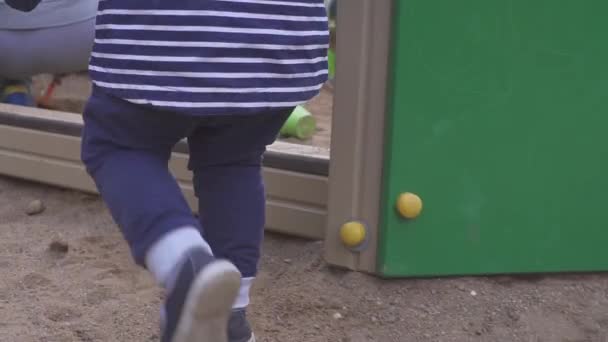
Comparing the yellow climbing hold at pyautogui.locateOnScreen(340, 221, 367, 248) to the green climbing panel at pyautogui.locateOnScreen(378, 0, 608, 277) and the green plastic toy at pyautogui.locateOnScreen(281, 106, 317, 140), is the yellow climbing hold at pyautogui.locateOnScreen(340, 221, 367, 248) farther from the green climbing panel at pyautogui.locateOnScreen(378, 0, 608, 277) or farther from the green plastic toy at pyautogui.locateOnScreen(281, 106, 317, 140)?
the green plastic toy at pyautogui.locateOnScreen(281, 106, 317, 140)

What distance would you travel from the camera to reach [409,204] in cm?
163

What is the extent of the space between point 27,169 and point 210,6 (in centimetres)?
133

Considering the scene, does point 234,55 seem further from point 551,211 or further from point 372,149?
point 551,211

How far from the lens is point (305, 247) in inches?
74.2

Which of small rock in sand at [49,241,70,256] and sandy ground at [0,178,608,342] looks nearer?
sandy ground at [0,178,608,342]

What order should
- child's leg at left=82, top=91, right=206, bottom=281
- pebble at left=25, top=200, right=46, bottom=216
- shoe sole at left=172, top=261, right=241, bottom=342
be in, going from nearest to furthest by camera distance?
shoe sole at left=172, top=261, right=241, bottom=342
child's leg at left=82, top=91, right=206, bottom=281
pebble at left=25, top=200, right=46, bottom=216

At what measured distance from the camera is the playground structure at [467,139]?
161 cm

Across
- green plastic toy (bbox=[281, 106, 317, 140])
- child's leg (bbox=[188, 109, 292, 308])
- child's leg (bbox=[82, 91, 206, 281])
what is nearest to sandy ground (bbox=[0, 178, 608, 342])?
child's leg (bbox=[188, 109, 292, 308])

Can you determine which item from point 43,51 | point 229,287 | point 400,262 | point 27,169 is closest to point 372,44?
point 400,262

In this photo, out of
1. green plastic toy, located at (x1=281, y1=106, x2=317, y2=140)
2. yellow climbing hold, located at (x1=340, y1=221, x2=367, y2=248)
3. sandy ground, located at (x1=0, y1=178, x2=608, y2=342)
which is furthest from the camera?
green plastic toy, located at (x1=281, y1=106, x2=317, y2=140)

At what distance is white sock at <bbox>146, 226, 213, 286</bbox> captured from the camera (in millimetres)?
1026

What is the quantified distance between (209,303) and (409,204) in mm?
728

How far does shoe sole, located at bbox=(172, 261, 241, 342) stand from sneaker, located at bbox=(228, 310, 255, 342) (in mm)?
306

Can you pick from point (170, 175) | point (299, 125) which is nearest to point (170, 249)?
point (170, 175)
